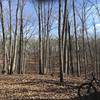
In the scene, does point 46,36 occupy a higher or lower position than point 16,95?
higher

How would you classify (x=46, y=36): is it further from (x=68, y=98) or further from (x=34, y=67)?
(x=34, y=67)

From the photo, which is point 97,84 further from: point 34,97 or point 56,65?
point 56,65

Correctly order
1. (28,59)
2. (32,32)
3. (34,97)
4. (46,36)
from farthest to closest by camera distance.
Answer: (28,59) → (32,32) → (46,36) → (34,97)

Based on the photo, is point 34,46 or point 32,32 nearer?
point 32,32

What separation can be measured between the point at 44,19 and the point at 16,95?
23.1 meters

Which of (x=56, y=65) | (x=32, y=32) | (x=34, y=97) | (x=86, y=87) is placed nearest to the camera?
(x=86, y=87)

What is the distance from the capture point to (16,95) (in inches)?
490

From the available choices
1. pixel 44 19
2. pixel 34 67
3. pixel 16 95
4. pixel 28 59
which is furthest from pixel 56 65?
pixel 16 95

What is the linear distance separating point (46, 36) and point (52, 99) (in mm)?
23171

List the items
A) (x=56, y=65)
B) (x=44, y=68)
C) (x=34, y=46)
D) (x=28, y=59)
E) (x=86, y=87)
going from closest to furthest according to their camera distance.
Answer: (x=86, y=87)
(x=44, y=68)
(x=56, y=65)
(x=34, y=46)
(x=28, y=59)

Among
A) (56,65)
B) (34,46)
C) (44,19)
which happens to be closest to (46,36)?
Answer: (44,19)

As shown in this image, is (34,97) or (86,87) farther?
(34,97)

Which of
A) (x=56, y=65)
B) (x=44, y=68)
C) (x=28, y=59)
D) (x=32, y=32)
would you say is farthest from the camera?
(x=28, y=59)

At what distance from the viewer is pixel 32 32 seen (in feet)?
177
